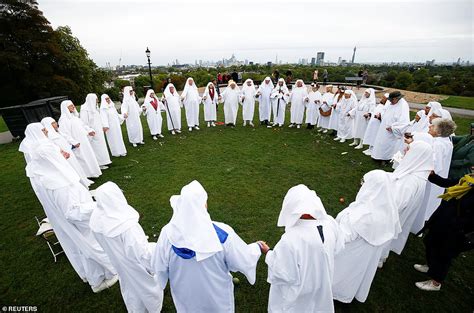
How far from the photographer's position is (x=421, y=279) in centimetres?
384

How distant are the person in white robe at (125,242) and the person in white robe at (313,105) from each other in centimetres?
992

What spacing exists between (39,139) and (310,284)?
244 inches

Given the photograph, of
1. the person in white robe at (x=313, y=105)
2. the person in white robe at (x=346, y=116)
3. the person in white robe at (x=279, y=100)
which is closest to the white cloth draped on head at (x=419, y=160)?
the person in white robe at (x=346, y=116)

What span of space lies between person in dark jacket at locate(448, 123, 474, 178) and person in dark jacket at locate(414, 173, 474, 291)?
1.16 metres

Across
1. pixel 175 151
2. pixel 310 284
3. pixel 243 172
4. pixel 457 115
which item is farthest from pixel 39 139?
pixel 457 115

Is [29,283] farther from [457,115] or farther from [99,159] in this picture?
[457,115]

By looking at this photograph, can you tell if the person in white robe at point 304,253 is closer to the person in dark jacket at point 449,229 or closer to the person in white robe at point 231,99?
the person in dark jacket at point 449,229

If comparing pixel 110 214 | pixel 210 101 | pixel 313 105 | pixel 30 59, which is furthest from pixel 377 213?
pixel 30 59

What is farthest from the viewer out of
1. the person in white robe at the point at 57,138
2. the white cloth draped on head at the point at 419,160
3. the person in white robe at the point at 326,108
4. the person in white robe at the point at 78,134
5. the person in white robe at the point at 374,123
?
the person in white robe at the point at 326,108

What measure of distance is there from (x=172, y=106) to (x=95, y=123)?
369cm

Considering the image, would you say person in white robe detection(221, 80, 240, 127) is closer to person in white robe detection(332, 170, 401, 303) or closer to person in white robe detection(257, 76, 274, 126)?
person in white robe detection(257, 76, 274, 126)

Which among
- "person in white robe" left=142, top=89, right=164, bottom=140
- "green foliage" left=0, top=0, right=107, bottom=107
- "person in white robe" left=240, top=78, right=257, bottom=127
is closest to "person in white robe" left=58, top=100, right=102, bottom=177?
"person in white robe" left=142, top=89, right=164, bottom=140

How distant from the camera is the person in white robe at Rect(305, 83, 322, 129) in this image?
10.9 metres

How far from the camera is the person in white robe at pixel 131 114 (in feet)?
30.4
